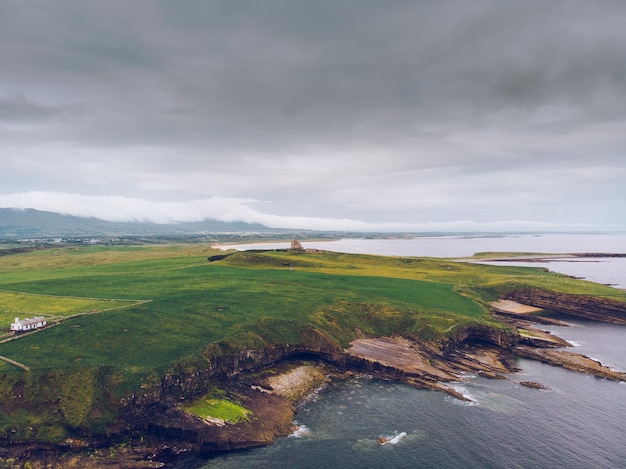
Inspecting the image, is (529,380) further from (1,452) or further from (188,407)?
(1,452)

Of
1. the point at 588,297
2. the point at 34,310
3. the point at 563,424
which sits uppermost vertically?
the point at 588,297

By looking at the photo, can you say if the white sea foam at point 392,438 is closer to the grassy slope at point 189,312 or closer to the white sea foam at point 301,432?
the white sea foam at point 301,432

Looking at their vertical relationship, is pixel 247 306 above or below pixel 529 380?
Answer: above

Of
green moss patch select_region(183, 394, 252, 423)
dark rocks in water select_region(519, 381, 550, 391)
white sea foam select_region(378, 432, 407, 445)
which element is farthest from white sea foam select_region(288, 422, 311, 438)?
dark rocks in water select_region(519, 381, 550, 391)

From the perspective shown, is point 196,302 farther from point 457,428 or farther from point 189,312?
point 457,428

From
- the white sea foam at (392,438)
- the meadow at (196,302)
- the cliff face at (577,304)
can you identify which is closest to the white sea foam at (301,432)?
the white sea foam at (392,438)

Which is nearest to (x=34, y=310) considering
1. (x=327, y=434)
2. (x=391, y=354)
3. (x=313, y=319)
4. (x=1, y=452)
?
(x=1, y=452)

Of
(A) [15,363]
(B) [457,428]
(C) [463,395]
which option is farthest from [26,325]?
(C) [463,395]
